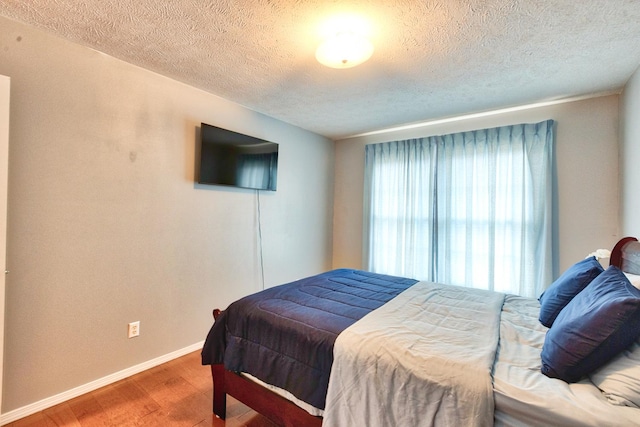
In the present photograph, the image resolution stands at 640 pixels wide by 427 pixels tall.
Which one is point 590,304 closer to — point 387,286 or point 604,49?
point 387,286

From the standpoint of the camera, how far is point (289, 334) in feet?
4.90

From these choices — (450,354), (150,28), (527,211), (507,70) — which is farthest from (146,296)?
(527,211)

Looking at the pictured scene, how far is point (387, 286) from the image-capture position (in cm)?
229

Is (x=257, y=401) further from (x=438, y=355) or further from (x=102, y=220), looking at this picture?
(x=102, y=220)

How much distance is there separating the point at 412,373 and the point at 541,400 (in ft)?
1.41

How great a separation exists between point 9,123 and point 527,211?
13.6 ft

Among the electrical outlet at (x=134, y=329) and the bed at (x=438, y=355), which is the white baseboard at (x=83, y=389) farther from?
the bed at (x=438, y=355)

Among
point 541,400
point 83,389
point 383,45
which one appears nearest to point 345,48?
point 383,45

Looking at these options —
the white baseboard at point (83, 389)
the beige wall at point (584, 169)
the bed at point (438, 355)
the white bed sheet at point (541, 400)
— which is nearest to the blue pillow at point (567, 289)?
the bed at point (438, 355)

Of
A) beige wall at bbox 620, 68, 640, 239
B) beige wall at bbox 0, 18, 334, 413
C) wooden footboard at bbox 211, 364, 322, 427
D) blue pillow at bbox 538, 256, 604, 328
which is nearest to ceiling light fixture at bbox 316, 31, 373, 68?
beige wall at bbox 0, 18, 334, 413

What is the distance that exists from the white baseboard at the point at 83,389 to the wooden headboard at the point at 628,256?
350 cm

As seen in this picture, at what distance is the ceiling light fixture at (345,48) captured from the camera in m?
1.64

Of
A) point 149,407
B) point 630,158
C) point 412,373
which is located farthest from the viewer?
point 630,158

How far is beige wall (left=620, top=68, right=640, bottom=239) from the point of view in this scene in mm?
2064
